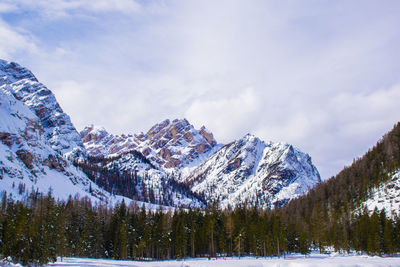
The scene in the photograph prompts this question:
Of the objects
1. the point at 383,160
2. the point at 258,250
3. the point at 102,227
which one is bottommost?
the point at 258,250

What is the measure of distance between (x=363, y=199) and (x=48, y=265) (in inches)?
5101

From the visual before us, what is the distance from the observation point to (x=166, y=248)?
96.2 metres

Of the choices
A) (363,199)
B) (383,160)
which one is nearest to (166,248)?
(363,199)

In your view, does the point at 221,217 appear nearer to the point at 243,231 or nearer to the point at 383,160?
the point at 243,231

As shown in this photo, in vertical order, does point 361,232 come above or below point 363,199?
below

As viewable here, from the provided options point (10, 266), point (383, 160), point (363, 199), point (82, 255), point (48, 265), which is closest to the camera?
point (10, 266)

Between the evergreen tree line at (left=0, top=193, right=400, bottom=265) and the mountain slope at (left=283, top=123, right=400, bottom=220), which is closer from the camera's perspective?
the evergreen tree line at (left=0, top=193, right=400, bottom=265)

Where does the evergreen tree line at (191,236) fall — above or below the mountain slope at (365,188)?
below

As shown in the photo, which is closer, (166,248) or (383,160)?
(166,248)

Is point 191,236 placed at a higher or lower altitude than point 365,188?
lower

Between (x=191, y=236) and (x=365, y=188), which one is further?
(x=365, y=188)

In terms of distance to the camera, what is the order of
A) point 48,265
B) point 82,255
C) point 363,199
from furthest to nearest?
point 363,199 → point 82,255 → point 48,265

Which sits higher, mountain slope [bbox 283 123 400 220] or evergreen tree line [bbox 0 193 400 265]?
mountain slope [bbox 283 123 400 220]

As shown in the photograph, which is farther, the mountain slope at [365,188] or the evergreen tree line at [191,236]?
the mountain slope at [365,188]
